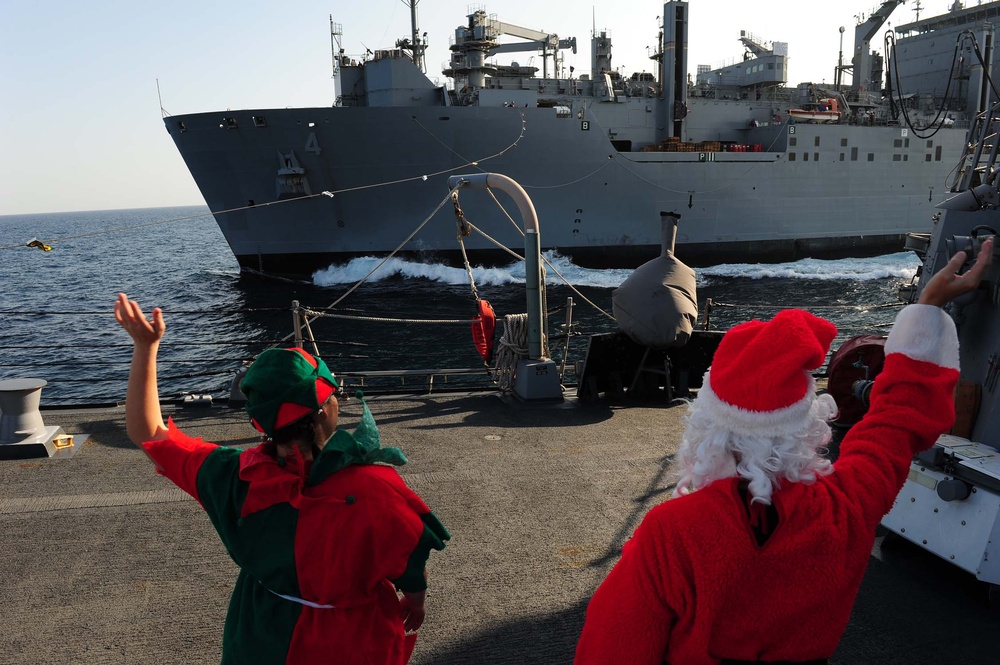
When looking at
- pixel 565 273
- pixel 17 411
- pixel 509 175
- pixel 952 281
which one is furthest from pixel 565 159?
pixel 952 281

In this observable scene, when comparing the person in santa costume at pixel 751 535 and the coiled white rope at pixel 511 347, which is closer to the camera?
the person in santa costume at pixel 751 535

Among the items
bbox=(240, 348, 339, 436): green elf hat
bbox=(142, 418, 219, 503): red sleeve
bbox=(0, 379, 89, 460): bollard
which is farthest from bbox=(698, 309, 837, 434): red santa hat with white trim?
bbox=(0, 379, 89, 460): bollard

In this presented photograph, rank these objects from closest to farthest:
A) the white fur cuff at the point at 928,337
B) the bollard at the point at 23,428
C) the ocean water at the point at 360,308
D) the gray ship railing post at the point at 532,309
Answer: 1. the white fur cuff at the point at 928,337
2. the bollard at the point at 23,428
3. the gray ship railing post at the point at 532,309
4. the ocean water at the point at 360,308

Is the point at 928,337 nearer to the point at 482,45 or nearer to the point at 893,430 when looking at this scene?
the point at 893,430

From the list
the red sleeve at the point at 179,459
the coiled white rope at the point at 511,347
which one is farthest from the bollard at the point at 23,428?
the red sleeve at the point at 179,459

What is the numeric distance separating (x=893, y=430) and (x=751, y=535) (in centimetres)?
49

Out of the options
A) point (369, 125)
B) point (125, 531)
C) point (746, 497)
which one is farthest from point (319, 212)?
point (746, 497)

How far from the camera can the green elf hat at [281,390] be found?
161 centimetres

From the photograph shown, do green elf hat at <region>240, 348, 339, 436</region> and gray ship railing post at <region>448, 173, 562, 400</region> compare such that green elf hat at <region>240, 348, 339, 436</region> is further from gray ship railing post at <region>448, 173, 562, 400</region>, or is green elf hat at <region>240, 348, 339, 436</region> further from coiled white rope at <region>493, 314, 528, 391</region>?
coiled white rope at <region>493, 314, 528, 391</region>

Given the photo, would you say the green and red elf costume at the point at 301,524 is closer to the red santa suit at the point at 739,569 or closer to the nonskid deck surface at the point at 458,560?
the red santa suit at the point at 739,569

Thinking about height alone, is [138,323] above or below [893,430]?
above

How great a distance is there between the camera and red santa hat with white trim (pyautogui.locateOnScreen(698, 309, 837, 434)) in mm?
1302

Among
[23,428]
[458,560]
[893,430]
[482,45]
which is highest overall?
[482,45]

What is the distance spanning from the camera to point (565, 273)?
24.4m
